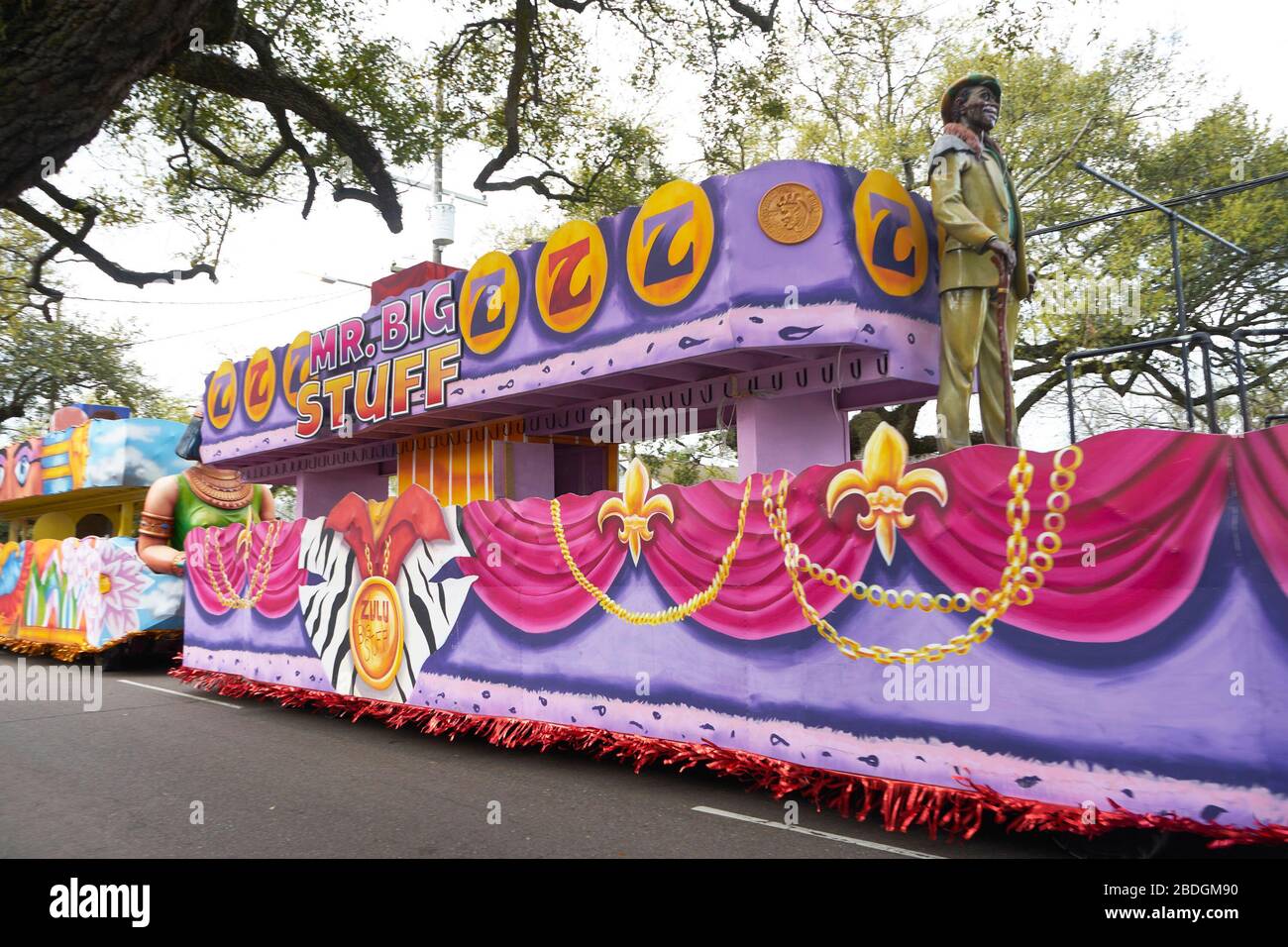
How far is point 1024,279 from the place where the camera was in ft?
22.0

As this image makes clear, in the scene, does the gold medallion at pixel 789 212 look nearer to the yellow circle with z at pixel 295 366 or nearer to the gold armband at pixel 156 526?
the yellow circle with z at pixel 295 366

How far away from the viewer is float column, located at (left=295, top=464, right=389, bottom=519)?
11.9 meters

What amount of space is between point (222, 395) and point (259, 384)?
3.47 feet

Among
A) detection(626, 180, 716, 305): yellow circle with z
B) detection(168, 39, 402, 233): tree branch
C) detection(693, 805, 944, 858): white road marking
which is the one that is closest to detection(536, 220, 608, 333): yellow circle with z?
detection(626, 180, 716, 305): yellow circle with z

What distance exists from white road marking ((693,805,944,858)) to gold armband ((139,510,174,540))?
10.1 meters

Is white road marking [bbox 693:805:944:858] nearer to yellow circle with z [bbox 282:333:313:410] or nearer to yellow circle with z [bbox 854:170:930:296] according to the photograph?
yellow circle with z [bbox 854:170:930:296]

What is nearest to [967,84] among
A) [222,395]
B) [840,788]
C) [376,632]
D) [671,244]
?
[671,244]

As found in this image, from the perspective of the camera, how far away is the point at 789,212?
6301 mm

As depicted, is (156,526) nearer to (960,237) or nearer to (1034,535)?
(960,237)

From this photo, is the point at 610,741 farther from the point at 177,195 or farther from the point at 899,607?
the point at 177,195

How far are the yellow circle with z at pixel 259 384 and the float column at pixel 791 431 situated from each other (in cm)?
630

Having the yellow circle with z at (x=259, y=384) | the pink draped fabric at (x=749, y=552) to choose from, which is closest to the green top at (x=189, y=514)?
the yellow circle with z at (x=259, y=384)

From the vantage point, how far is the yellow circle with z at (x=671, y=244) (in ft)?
21.5

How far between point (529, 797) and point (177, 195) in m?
11.3
